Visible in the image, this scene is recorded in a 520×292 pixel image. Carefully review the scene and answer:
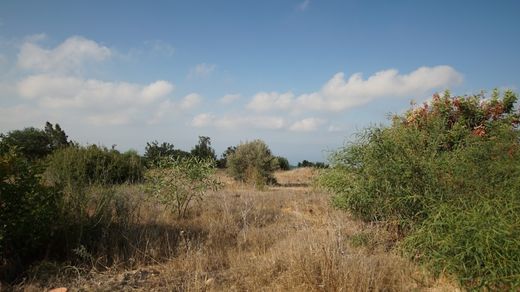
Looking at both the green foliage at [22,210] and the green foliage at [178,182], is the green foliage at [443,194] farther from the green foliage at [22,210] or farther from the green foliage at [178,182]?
the green foliage at [22,210]

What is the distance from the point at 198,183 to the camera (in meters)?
8.73

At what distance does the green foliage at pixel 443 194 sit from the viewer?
3836 millimetres

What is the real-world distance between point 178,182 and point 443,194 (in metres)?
5.51

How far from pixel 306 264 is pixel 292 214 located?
A: 5.07 m

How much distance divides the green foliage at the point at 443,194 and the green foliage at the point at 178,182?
9.05 feet

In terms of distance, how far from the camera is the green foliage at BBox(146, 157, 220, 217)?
842 cm

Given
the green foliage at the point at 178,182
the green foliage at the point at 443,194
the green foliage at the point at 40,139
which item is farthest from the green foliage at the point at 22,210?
the green foliage at the point at 40,139

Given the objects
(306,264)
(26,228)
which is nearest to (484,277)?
(306,264)

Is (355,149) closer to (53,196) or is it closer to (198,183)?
(198,183)

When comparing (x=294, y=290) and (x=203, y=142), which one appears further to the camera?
(x=203, y=142)

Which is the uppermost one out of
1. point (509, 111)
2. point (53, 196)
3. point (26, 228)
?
point (509, 111)

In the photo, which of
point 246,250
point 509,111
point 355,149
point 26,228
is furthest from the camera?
point 509,111

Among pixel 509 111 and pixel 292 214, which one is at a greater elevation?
pixel 509 111

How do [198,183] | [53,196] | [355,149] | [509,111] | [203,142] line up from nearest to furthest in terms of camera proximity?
[53,196] < [355,149] < [198,183] < [509,111] < [203,142]
